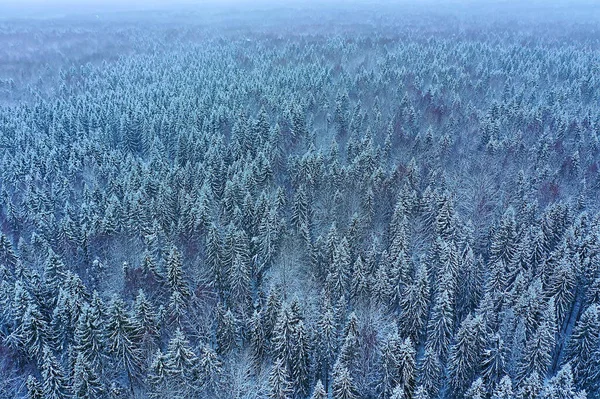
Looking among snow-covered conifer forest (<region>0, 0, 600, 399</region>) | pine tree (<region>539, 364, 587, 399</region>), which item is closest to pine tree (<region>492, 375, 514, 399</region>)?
snow-covered conifer forest (<region>0, 0, 600, 399</region>)

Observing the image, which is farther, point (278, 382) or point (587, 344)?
point (587, 344)

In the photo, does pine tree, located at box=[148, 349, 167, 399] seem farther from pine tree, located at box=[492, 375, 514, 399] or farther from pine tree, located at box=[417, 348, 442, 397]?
pine tree, located at box=[492, 375, 514, 399]

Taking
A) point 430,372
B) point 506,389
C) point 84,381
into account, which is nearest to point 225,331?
point 84,381

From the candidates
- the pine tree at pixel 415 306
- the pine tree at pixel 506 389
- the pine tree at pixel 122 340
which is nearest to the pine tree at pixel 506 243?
the pine tree at pixel 415 306

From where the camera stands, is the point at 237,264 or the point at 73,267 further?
the point at 73,267

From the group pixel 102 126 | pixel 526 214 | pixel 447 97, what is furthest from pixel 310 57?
pixel 526 214

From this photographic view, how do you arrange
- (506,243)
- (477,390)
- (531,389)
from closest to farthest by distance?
1. (531,389)
2. (477,390)
3. (506,243)

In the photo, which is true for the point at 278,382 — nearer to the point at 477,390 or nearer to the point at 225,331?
the point at 225,331

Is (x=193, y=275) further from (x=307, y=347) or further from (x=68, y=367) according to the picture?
(x=307, y=347)

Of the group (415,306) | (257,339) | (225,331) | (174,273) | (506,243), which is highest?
(506,243)

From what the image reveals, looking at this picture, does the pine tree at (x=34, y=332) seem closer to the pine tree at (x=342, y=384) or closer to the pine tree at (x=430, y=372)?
the pine tree at (x=342, y=384)
